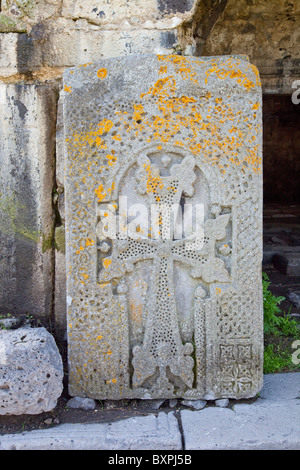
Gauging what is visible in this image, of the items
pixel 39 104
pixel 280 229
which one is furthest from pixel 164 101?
pixel 280 229

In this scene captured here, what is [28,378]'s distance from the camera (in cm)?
224

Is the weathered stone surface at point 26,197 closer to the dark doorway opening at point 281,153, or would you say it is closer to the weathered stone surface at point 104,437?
the weathered stone surface at point 104,437

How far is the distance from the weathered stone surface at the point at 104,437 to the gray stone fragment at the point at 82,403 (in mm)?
157

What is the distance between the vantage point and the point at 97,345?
2.44 meters

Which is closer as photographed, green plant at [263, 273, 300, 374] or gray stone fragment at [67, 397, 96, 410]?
gray stone fragment at [67, 397, 96, 410]

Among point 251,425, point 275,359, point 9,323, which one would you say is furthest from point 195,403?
point 9,323

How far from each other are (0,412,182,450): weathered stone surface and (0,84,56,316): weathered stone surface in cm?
83

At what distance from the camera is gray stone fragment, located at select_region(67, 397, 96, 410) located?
2438 mm

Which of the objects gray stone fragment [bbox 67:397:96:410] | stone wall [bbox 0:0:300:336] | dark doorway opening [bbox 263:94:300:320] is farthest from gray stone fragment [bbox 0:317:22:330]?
dark doorway opening [bbox 263:94:300:320]

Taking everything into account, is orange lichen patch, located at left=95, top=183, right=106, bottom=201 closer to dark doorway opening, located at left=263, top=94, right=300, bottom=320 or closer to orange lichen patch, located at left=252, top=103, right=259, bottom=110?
orange lichen patch, located at left=252, top=103, right=259, bottom=110

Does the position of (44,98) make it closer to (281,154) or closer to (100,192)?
(100,192)

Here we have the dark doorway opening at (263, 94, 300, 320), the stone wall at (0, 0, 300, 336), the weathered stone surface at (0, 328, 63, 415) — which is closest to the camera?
the weathered stone surface at (0, 328, 63, 415)
